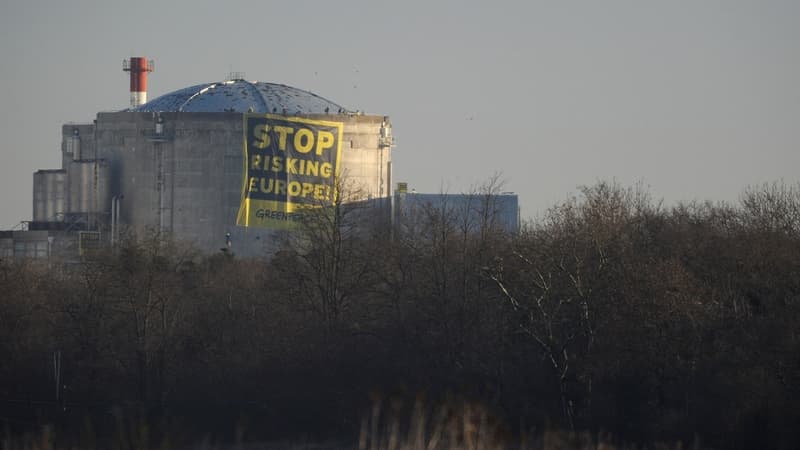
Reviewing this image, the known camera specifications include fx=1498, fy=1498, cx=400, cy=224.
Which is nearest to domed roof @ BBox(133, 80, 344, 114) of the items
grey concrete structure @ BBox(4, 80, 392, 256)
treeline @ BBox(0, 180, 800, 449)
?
grey concrete structure @ BBox(4, 80, 392, 256)

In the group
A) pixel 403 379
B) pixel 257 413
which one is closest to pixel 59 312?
pixel 257 413

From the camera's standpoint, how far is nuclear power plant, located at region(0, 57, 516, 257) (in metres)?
69.6

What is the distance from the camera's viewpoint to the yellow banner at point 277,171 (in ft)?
227

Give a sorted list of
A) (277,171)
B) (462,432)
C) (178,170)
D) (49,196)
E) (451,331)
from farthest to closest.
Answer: (49,196) → (178,170) → (277,171) → (451,331) → (462,432)

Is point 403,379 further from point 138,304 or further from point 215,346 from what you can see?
point 138,304

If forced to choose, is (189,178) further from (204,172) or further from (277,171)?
(277,171)

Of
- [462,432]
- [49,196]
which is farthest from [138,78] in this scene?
[462,432]

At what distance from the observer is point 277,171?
69500 mm

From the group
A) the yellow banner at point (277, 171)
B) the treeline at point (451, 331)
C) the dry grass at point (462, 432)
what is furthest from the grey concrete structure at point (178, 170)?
the dry grass at point (462, 432)

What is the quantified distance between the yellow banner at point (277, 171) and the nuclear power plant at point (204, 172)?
0.15ft

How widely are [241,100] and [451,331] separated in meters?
29.9

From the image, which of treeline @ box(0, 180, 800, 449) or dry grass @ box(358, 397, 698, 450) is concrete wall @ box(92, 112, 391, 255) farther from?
dry grass @ box(358, 397, 698, 450)

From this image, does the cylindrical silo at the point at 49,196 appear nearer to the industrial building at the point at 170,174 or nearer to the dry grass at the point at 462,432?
the industrial building at the point at 170,174

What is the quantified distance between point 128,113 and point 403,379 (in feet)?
106
